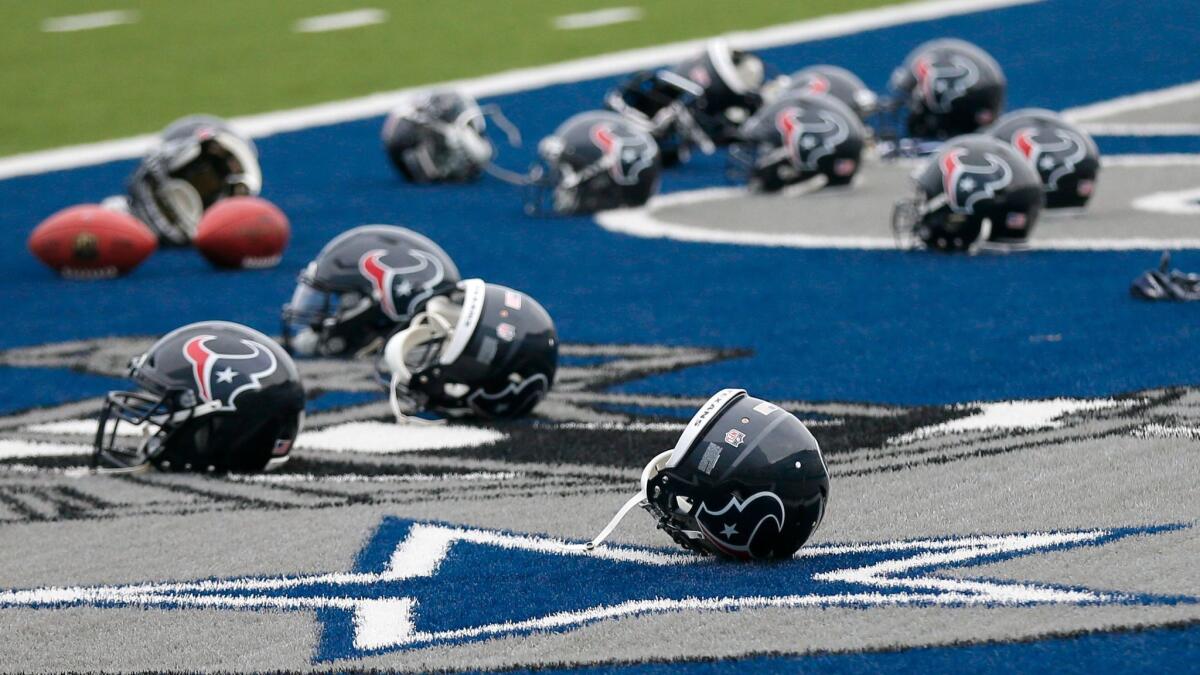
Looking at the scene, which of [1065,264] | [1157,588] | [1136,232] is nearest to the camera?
[1157,588]

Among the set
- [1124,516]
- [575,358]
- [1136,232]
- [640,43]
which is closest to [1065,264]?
[1136,232]

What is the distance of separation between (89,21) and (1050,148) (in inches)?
719

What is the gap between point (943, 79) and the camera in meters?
16.7

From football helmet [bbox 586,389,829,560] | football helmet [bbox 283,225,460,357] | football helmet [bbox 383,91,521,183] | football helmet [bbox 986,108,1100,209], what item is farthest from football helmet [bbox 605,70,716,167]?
football helmet [bbox 586,389,829,560]

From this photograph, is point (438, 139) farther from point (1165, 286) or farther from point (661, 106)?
point (1165, 286)

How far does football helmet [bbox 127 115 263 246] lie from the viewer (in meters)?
14.4

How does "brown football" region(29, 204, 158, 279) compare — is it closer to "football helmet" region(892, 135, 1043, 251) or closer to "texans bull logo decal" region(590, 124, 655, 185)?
"texans bull logo decal" region(590, 124, 655, 185)

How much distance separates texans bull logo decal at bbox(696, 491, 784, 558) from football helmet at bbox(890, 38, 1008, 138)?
11551 millimetres

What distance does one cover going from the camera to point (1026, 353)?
932cm

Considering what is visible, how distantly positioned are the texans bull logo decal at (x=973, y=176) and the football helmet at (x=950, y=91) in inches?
192

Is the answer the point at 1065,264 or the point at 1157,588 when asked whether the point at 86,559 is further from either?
the point at 1065,264

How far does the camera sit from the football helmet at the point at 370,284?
965cm

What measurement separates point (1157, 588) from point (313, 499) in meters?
3.40

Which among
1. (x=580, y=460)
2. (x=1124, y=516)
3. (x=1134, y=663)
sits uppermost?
(x=1134, y=663)
